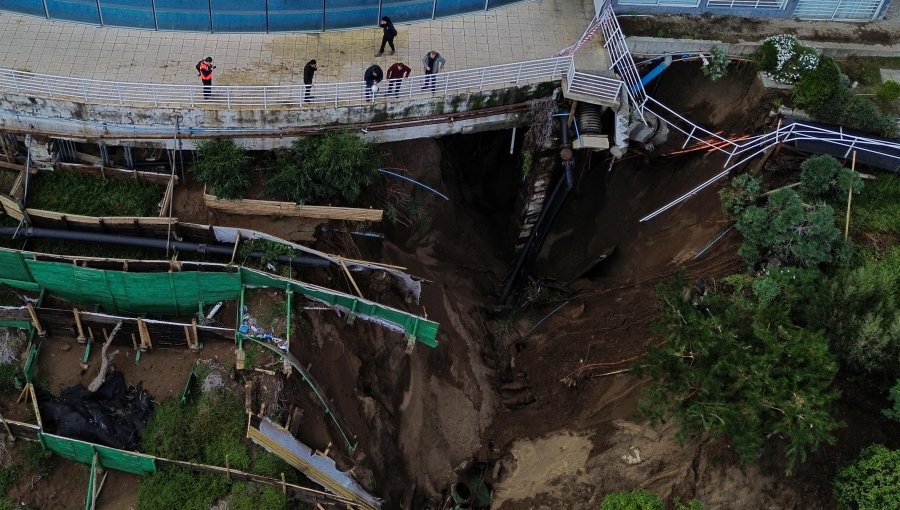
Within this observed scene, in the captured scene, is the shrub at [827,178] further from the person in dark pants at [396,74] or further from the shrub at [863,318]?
the person in dark pants at [396,74]

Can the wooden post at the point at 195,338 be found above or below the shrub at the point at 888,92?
below

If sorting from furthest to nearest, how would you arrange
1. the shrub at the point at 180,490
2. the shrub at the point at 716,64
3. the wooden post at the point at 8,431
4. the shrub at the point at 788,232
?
1. the shrub at the point at 716,64
2. the shrub at the point at 788,232
3. the shrub at the point at 180,490
4. the wooden post at the point at 8,431

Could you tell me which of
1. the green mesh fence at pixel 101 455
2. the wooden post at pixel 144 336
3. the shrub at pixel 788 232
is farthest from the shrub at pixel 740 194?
the green mesh fence at pixel 101 455

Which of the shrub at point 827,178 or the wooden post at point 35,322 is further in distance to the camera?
the shrub at point 827,178

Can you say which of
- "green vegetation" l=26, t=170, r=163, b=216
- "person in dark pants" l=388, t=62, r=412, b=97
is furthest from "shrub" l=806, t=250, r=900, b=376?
"green vegetation" l=26, t=170, r=163, b=216

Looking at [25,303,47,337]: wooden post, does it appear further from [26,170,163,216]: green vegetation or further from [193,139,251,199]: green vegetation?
[193,139,251,199]: green vegetation

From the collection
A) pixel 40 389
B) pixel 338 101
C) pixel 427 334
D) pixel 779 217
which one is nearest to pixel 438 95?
pixel 338 101

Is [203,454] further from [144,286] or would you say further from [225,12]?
[225,12]

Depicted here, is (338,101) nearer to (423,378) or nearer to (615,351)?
(423,378)
